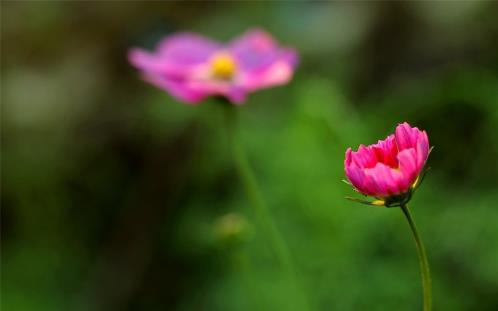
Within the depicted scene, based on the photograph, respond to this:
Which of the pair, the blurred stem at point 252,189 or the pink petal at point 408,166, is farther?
the blurred stem at point 252,189

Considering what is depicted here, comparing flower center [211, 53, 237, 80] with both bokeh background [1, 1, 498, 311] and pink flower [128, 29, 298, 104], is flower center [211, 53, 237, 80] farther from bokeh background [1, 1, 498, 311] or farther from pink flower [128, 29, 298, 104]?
bokeh background [1, 1, 498, 311]

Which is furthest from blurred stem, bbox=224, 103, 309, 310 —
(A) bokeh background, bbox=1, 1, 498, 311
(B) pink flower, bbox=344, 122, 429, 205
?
(B) pink flower, bbox=344, 122, 429, 205

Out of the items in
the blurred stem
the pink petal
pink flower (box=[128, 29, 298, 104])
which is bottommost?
the pink petal

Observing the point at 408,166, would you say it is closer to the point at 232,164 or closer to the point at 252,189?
the point at 252,189

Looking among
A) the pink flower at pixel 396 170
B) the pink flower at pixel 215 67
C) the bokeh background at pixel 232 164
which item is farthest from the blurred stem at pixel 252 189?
the pink flower at pixel 396 170

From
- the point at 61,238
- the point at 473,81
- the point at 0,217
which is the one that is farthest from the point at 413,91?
the point at 0,217

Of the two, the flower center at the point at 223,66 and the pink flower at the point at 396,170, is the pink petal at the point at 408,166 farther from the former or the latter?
the flower center at the point at 223,66
